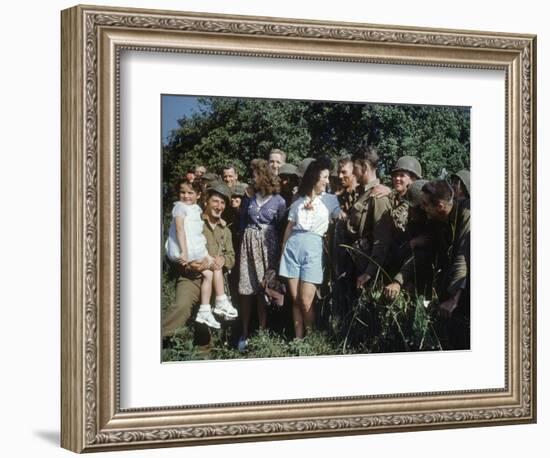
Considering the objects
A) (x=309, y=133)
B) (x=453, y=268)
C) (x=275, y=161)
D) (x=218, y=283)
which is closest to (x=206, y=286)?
(x=218, y=283)

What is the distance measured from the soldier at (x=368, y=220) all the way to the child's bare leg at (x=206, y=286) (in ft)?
1.74

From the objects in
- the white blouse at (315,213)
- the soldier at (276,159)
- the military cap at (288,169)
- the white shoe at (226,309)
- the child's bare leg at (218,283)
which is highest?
the soldier at (276,159)

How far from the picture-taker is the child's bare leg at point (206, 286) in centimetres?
485

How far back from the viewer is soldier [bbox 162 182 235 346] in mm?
4809

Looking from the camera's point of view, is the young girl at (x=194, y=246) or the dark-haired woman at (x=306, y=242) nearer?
the young girl at (x=194, y=246)

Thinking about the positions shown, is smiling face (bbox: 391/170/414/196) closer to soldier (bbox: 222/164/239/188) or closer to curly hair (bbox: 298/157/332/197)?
curly hair (bbox: 298/157/332/197)

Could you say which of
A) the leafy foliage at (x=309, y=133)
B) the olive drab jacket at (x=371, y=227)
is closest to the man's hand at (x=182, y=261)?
the leafy foliage at (x=309, y=133)

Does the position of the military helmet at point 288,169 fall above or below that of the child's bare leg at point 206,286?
above

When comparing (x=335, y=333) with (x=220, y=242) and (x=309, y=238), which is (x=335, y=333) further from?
(x=220, y=242)

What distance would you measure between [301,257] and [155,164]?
2.00 feet

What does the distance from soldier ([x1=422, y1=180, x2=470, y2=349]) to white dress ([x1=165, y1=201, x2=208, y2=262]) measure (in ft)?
2.80

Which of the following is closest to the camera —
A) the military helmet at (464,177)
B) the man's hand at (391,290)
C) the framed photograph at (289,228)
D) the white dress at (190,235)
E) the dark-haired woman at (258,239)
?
the framed photograph at (289,228)

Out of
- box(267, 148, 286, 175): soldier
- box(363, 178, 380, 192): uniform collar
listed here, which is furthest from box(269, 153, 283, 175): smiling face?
box(363, 178, 380, 192): uniform collar

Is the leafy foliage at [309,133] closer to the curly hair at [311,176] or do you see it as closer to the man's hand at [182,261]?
the curly hair at [311,176]
